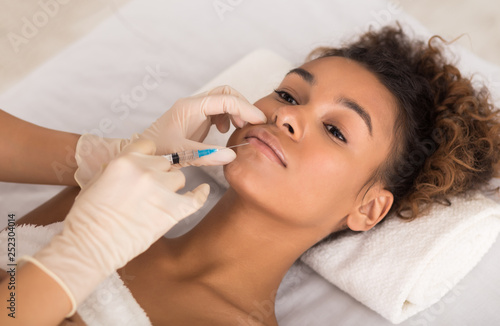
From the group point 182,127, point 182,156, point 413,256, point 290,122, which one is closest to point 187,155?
point 182,156

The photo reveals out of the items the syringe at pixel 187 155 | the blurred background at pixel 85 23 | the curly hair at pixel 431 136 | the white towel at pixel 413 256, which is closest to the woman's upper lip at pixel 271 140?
the syringe at pixel 187 155

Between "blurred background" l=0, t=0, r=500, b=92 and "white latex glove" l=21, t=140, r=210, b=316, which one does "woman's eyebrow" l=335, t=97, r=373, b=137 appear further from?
"blurred background" l=0, t=0, r=500, b=92

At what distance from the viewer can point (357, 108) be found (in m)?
1.34

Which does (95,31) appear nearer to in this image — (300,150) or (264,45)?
(264,45)

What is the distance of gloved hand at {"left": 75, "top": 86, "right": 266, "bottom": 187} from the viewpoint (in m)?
1.31

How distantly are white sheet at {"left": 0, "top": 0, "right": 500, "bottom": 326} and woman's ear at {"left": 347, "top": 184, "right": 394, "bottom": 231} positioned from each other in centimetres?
32

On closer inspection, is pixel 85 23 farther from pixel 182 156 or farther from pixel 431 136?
pixel 431 136

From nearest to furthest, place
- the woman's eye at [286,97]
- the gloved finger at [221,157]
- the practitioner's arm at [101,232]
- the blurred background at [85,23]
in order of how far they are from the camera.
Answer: the practitioner's arm at [101,232]
the gloved finger at [221,157]
the woman's eye at [286,97]
the blurred background at [85,23]

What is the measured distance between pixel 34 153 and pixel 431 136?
123 cm

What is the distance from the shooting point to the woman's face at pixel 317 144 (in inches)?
48.8

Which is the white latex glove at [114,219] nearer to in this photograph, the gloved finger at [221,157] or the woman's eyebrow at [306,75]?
the gloved finger at [221,157]

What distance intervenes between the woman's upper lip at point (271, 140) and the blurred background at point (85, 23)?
4.42 ft

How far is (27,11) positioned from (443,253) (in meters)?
2.24

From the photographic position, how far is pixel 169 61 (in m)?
2.11
